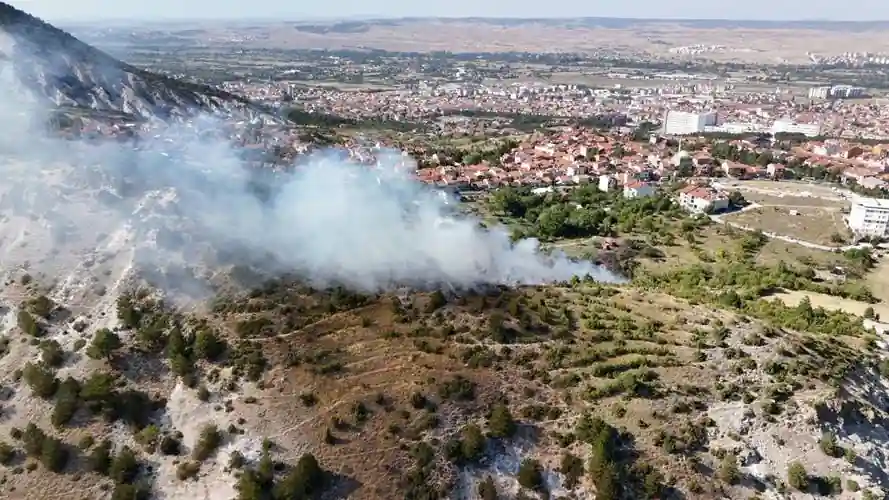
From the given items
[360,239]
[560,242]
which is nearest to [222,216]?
[360,239]

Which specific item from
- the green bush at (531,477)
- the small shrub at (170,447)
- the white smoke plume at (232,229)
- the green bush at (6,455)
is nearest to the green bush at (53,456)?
the green bush at (6,455)

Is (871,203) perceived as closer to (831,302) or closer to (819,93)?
(831,302)

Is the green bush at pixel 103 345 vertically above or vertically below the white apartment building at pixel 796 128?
above

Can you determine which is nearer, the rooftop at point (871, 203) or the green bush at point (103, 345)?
the green bush at point (103, 345)

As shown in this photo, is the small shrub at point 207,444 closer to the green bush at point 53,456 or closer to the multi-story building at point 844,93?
the green bush at point 53,456

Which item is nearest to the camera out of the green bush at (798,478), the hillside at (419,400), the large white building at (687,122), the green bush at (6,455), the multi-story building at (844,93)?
the green bush at (798,478)

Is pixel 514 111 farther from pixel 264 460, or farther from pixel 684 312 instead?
pixel 264 460
